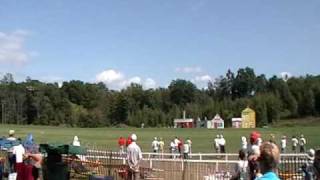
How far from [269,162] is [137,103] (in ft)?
570

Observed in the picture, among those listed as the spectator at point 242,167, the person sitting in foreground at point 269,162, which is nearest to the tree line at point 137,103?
the spectator at point 242,167

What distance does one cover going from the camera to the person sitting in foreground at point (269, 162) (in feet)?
17.1

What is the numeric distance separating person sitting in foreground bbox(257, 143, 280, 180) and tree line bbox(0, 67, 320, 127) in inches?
5778

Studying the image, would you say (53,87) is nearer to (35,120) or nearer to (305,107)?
(35,120)

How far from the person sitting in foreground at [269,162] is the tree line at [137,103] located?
14676 cm

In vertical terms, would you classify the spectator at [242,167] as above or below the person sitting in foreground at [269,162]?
below

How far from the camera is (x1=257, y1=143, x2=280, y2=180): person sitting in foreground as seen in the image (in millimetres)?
5207

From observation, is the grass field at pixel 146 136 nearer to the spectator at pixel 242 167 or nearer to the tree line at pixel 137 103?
the spectator at pixel 242 167

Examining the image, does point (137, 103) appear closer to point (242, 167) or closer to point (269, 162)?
point (242, 167)

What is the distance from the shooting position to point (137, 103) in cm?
17888

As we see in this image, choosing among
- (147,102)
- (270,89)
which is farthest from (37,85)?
(270,89)

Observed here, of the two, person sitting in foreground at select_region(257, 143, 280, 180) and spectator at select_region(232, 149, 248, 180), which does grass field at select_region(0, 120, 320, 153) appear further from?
person sitting in foreground at select_region(257, 143, 280, 180)

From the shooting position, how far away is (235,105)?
163875 mm

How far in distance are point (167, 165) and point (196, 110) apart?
14380cm
